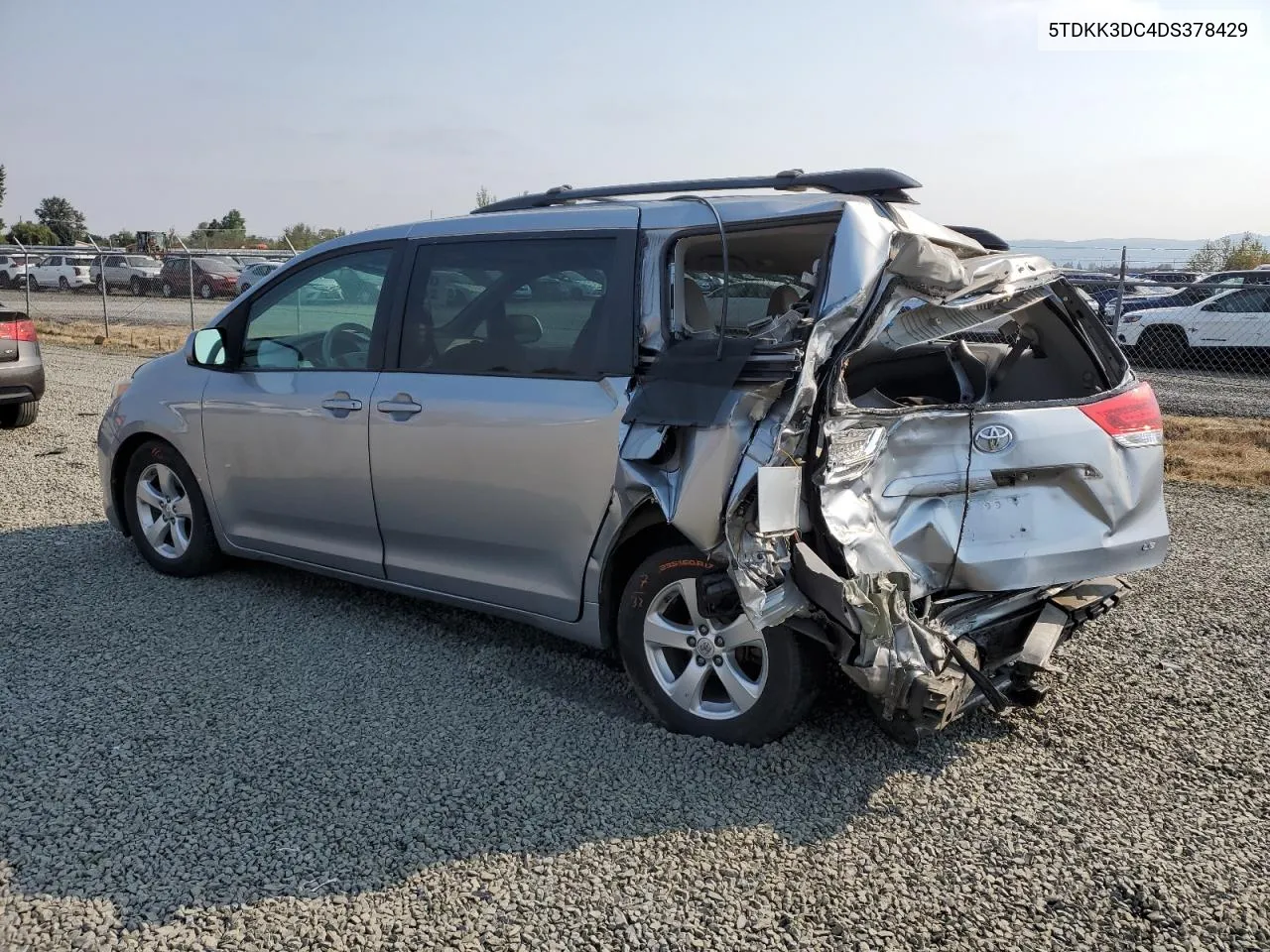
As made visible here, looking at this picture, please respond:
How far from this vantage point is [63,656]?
4629 millimetres

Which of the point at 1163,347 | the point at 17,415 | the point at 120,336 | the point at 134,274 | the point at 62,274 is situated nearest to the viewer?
the point at 17,415

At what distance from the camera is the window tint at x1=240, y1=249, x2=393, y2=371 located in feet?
16.1

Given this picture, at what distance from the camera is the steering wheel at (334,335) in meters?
4.93

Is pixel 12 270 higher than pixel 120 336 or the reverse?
higher

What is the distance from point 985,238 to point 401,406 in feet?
8.34

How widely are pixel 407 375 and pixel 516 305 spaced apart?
0.64 m

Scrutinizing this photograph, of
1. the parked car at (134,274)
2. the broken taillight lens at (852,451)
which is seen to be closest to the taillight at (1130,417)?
the broken taillight lens at (852,451)

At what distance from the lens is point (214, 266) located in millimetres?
31781

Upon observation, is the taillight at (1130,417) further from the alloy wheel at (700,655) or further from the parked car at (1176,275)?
the parked car at (1176,275)

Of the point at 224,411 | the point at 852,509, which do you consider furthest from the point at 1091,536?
the point at 224,411

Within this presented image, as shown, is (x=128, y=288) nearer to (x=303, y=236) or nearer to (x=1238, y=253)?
(x=303, y=236)

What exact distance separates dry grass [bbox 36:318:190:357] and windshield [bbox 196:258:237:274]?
6.77m

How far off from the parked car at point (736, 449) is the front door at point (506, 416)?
0.01 metres

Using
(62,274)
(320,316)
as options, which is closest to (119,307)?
(62,274)
